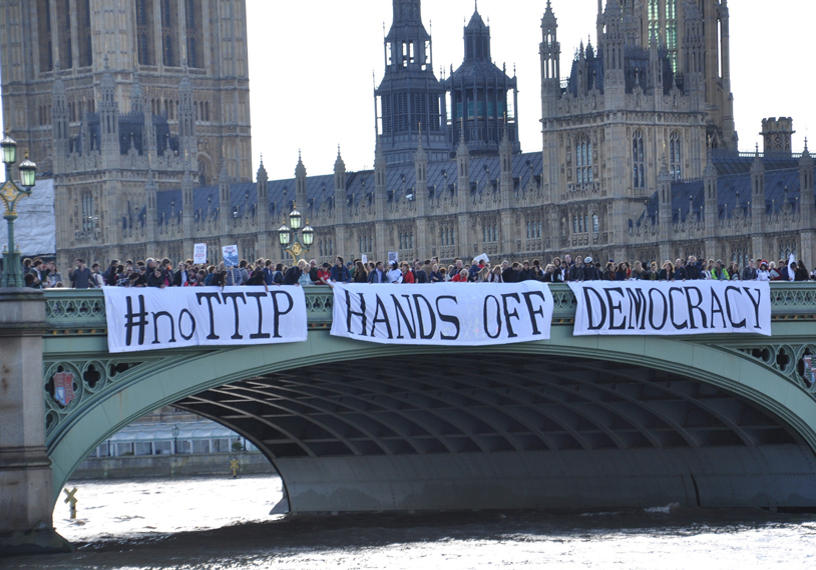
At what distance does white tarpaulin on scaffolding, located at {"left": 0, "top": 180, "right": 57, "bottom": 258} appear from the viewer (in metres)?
137

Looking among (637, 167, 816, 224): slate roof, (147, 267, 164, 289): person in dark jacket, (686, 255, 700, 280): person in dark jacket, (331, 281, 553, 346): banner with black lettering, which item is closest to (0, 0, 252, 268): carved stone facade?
(637, 167, 816, 224): slate roof

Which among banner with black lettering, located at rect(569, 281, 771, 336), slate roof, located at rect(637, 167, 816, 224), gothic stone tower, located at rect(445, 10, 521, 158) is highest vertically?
gothic stone tower, located at rect(445, 10, 521, 158)

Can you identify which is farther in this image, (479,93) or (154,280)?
(479,93)

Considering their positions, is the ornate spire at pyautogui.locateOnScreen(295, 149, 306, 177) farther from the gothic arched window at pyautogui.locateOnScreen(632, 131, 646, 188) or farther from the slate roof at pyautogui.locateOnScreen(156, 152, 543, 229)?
the gothic arched window at pyautogui.locateOnScreen(632, 131, 646, 188)

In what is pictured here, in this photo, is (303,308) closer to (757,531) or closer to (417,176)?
(757,531)

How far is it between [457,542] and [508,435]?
589cm

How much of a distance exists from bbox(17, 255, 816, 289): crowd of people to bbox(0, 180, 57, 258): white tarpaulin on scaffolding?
94.7 meters

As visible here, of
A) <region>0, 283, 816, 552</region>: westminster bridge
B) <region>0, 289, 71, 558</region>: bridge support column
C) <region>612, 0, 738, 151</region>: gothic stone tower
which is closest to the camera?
<region>0, 289, 71, 558</region>: bridge support column

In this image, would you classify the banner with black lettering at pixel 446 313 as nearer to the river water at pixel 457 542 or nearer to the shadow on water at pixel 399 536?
the river water at pixel 457 542

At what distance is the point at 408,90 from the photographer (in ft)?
443

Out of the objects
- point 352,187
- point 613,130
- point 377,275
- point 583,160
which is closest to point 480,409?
point 377,275

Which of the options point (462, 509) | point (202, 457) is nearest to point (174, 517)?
point (462, 509)

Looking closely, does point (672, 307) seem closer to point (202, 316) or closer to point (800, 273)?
point (800, 273)

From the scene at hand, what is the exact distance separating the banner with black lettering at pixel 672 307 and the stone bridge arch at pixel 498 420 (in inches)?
20.3
